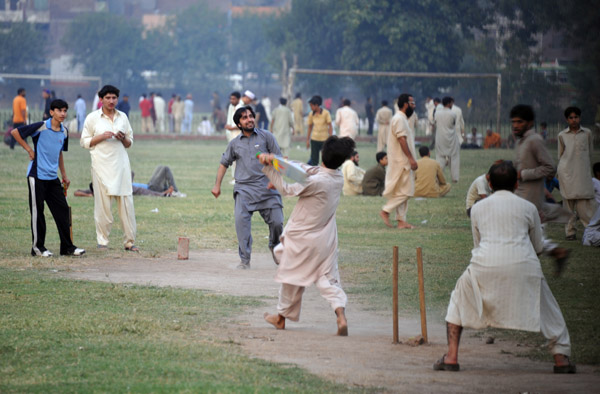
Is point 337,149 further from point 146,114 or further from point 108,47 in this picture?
point 108,47

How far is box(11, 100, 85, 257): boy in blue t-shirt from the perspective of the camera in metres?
10.7

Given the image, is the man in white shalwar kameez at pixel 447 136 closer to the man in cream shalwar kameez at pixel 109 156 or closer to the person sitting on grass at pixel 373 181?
the person sitting on grass at pixel 373 181

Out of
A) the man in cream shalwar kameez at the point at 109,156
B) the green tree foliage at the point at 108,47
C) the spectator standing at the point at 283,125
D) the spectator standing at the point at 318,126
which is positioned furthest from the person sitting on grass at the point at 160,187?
the green tree foliage at the point at 108,47

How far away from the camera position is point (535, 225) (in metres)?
6.05

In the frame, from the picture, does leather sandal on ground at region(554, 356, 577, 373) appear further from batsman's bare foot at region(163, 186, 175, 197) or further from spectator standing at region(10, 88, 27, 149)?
spectator standing at region(10, 88, 27, 149)

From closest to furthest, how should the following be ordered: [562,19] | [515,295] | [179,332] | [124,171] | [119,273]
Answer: [515,295], [179,332], [119,273], [124,171], [562,19]

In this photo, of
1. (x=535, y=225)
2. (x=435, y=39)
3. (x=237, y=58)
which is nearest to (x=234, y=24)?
(x=237, y=58)

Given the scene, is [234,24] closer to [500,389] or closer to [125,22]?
[125,22]

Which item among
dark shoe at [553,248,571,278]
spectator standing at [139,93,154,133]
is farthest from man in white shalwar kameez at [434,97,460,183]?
spectator standing at [139,93,154,133]

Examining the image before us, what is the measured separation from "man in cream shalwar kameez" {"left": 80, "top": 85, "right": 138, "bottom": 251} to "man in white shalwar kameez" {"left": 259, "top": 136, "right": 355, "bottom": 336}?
430 centimetres

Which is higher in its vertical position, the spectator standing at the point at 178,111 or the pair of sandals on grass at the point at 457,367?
the spectator standing at the point at 178,111

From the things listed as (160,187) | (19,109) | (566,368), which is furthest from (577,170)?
(19,109)

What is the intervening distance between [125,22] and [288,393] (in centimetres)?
7456

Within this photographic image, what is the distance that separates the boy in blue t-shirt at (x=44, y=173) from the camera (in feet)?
35.1
